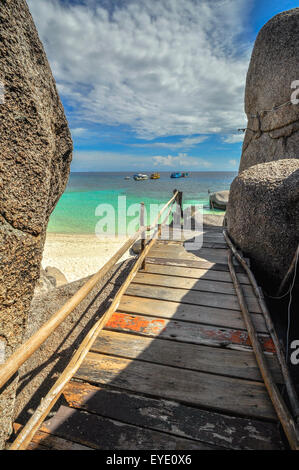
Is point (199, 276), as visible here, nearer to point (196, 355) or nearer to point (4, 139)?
point (196, 355)

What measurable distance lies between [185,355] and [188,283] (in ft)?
5.56

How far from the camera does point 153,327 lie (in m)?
2.98

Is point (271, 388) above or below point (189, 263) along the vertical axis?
below

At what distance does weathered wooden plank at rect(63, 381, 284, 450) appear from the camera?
5.73ft

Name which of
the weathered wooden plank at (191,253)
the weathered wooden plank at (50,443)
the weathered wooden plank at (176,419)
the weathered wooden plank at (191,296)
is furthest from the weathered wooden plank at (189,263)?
the weathered wooden plank at (50,443)

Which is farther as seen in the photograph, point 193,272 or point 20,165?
point 193,272

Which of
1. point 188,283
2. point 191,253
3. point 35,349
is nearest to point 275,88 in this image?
point 191,253

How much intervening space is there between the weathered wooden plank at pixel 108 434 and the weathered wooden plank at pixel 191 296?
1.88 m

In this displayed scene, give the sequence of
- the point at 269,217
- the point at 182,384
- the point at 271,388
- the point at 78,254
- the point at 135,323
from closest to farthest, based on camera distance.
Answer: the point at 271,388
the point at 182,384
the point at 135,323
the point at 269,217
the point at 78,254

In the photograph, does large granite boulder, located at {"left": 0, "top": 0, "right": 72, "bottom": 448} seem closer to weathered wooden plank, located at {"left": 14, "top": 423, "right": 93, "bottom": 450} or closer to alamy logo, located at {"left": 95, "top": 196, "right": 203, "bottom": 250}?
weathered wooden plank, located at {"left": 14, "top": 423, "right": 93, "bottom": 450}

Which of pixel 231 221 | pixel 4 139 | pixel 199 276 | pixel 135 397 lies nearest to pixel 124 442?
pixel 135 397

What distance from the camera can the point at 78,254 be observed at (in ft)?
43.0

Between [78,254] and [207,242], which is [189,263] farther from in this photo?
[78,254]

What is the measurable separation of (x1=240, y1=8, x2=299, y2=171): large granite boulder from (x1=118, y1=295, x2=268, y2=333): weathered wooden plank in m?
7.63
